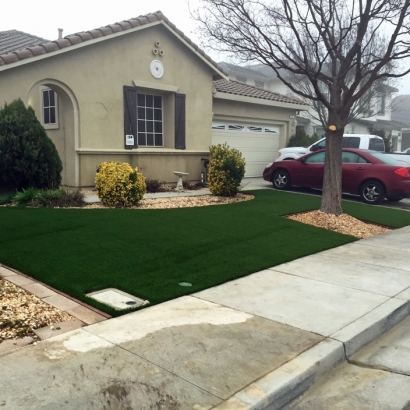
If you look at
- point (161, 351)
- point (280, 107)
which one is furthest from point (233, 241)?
point (280, 107)

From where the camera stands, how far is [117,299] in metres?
4.87

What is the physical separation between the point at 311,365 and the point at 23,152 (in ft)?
26.1

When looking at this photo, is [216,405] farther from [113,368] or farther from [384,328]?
[384,328]

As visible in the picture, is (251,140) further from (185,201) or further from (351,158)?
(185,201)

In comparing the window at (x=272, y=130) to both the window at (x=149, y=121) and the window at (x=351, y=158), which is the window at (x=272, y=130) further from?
the window at (x=149, y=121)

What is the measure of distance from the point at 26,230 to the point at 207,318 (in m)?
3.88

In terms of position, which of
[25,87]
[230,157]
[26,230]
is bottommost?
[26,230]

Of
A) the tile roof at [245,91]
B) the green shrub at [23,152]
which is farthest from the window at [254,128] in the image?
the green shrub at [23,152]

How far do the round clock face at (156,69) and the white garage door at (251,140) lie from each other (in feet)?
11.3

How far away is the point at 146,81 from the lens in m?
13.2

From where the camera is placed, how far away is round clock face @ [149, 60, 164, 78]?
1334cm

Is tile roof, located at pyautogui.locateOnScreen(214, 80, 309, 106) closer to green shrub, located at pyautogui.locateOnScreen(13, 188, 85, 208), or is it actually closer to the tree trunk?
the tree trunk

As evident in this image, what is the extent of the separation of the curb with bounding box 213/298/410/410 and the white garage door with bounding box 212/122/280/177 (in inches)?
484

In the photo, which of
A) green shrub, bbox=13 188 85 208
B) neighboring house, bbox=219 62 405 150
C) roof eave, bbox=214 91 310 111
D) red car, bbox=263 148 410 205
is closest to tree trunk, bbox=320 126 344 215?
red car, bbox=263 148 410 205
